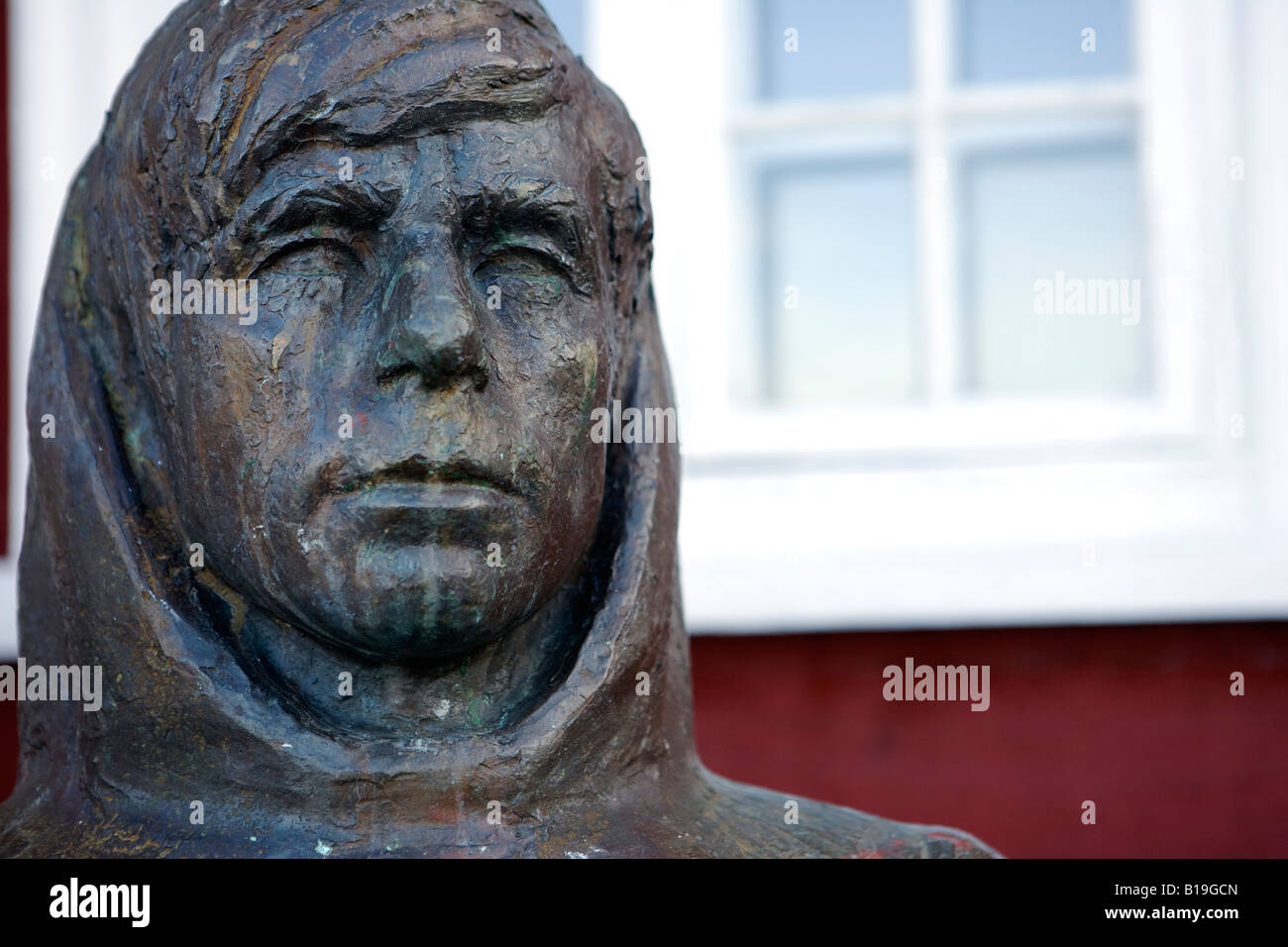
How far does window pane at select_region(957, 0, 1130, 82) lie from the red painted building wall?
4.87ft

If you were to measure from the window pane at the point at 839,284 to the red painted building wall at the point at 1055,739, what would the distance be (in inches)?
30.0

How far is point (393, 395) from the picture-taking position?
7.14 ft

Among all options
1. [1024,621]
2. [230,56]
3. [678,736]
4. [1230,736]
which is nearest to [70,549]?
[230,56]

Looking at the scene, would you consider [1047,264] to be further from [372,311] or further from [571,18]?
[372,311]

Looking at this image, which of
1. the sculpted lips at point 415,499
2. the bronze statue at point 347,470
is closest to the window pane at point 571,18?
the bronze statue at point 347,470

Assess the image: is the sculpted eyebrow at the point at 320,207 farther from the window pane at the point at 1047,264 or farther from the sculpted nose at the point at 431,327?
the window pane at the point at 1047,264

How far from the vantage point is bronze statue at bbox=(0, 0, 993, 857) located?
2.18m

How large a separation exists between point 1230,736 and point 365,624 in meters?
2.68

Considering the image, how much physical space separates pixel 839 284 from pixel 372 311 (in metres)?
2.61

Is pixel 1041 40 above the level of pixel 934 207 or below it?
above

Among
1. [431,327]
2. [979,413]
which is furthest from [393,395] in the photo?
[979,413]

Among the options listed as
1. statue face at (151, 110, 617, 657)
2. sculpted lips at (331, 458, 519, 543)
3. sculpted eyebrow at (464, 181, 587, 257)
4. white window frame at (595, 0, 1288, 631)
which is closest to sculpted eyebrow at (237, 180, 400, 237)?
statue face at (151, 110, 617, 657)

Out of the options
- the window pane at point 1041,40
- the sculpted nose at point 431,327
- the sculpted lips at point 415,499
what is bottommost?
the sculpted lips at point 415,499

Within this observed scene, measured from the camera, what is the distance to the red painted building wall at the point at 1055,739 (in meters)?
4.15
